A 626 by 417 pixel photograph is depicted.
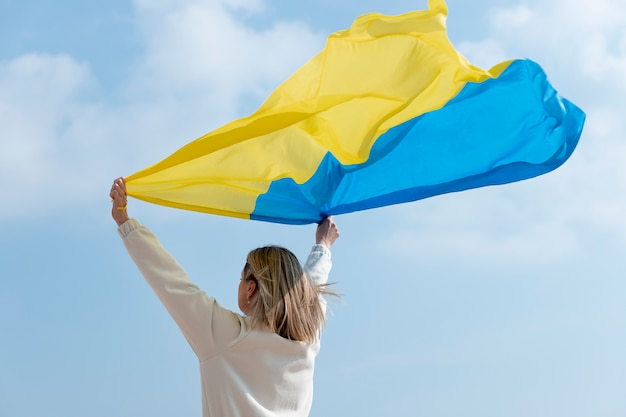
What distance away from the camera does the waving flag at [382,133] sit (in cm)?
483

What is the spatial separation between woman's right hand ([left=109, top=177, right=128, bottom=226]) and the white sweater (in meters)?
0.13

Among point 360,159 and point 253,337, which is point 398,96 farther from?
point 253,337

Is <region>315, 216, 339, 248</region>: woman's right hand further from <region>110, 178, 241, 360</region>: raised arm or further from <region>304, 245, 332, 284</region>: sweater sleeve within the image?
<region>110, 178, 241, 360</region>: raised arm

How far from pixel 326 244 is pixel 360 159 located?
1.92 ft

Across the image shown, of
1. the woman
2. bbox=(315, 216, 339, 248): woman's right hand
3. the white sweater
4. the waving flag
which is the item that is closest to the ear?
the woman

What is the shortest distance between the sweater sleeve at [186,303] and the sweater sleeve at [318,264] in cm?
77

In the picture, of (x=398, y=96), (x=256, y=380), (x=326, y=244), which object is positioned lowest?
(x=256, y=380)

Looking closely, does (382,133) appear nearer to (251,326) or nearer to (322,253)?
(322,253)

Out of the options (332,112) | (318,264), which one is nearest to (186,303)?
(318,264)

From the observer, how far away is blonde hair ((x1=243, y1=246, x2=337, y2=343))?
3.89 m

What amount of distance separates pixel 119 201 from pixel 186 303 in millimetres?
762

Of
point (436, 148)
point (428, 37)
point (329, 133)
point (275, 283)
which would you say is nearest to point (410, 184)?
point (436, 148)

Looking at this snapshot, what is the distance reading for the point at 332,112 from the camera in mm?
4945

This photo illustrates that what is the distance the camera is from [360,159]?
16.1 feet
